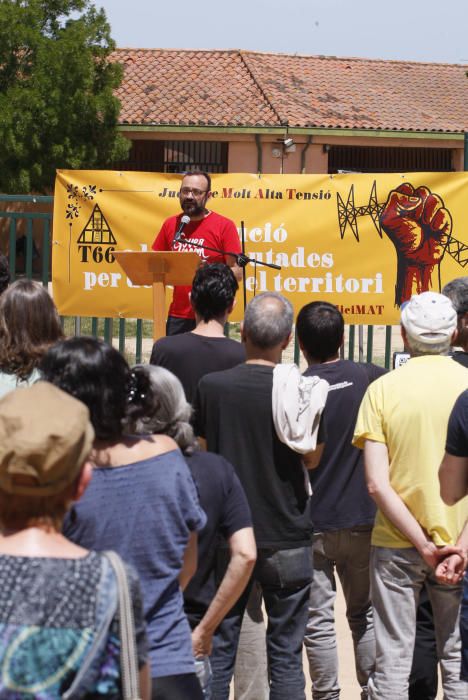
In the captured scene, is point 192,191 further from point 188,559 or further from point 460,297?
point 188,559

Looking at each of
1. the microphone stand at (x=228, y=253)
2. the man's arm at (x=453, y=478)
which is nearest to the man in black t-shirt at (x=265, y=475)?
the man's arm at (x=453, y=478)

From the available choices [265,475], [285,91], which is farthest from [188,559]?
[285,91]

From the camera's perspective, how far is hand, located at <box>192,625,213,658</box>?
3.55 m

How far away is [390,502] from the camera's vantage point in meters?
4.12

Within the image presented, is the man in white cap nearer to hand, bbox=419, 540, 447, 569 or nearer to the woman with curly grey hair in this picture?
hand, bbox=419, 540, 447, 569

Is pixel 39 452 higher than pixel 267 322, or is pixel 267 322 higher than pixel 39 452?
pixel 267 322

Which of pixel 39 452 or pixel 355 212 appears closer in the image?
pixel 39 452

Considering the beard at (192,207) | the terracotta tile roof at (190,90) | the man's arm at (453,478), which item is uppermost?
the terracotta tile roof at (190,90)

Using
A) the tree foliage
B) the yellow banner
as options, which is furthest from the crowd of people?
the tree foliage

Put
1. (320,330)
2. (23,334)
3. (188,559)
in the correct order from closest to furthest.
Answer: (188,559) → (23,334) → (320,330)

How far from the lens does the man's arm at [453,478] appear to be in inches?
146

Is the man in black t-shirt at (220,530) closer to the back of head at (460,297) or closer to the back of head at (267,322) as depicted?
the back of head at (267,322)

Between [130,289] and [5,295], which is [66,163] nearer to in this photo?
[130,289]

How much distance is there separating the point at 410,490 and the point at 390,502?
102 millimetres
